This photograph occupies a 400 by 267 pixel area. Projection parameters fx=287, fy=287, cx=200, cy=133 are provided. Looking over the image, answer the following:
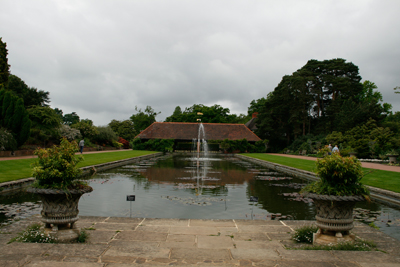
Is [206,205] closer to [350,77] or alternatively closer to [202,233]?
[202,233]

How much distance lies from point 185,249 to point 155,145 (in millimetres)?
40772

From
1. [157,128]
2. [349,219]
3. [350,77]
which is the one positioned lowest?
[349,219]

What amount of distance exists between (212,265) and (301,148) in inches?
1516

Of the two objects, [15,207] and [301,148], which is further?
[301,148]

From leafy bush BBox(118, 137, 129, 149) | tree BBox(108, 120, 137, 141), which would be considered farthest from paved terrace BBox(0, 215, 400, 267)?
tree BBox(108, 120, 137, 141)

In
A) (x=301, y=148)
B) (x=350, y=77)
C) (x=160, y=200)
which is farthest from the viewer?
(x=350, y=77)

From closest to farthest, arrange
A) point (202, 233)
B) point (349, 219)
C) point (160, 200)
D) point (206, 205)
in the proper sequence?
point (349, 219) < point (202, 233) < point (206, 205) < point (160, 200)

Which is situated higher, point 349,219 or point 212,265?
point 349,219

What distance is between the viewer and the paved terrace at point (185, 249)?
3.59 metres

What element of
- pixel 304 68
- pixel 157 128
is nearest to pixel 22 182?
pixel 157 128

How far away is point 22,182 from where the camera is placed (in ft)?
34.7

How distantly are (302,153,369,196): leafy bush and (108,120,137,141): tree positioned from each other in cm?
5287

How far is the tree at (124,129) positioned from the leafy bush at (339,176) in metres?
52.9

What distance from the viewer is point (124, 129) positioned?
57.3 m
